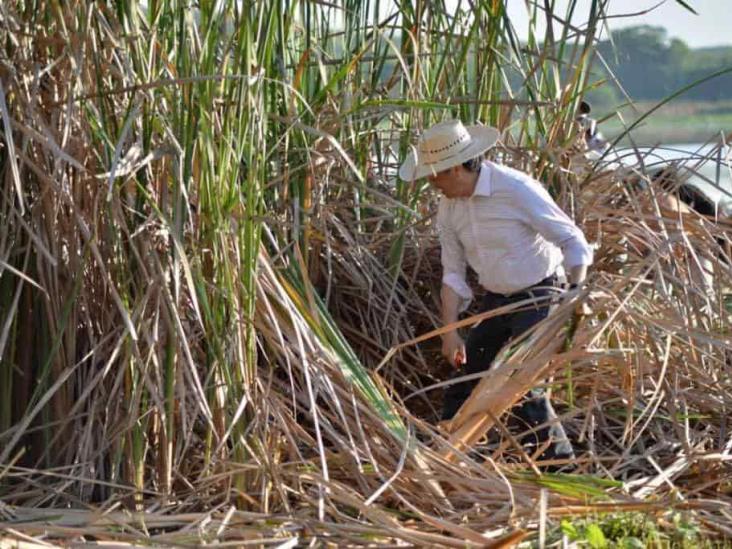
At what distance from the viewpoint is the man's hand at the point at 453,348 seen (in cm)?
458

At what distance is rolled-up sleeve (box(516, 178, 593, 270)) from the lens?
4504 millimetres

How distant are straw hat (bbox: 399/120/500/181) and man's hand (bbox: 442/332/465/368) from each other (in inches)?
20.2

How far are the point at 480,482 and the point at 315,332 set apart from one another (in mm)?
616

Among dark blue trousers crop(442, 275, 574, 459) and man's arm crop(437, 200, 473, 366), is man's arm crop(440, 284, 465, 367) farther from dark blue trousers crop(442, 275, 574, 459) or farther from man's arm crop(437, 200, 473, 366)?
dark blue trousers crop(442, 275, 574, 459)

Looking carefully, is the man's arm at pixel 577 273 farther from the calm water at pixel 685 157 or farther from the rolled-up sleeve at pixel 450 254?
the calm water at pixel 685 157

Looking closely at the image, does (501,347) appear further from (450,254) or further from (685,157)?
(685,157)

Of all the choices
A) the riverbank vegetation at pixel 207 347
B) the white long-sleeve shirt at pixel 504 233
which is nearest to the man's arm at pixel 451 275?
the white long-sleeve shirt at pixel 504 233

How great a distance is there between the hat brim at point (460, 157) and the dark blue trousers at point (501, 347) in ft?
1.54

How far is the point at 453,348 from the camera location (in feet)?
15.1

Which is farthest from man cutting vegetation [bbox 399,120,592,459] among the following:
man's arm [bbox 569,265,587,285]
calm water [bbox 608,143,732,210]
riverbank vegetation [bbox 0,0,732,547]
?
calm water [bbox 608,143,732,210]

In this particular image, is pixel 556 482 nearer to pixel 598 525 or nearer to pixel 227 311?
pixel 598 525

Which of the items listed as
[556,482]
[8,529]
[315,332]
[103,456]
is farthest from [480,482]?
[8,529]

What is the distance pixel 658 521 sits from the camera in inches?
144

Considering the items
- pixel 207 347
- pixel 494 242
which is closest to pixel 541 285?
pixel 494 242
